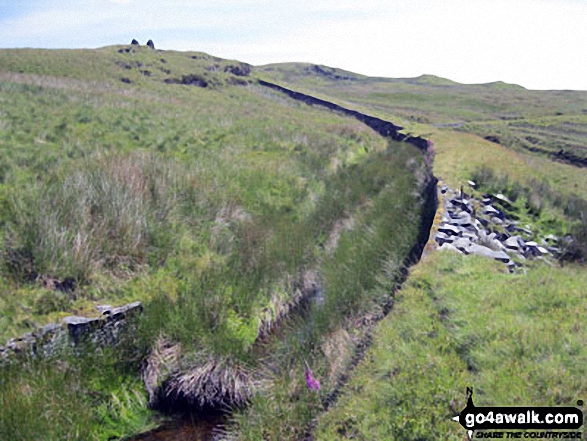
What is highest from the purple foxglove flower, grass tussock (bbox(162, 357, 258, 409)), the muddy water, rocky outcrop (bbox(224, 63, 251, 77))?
rocky outcrop (bbox(224, 63, 251, 77))

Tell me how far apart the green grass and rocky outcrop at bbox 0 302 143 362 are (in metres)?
3.29

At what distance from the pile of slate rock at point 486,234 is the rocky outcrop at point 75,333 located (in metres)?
4.95

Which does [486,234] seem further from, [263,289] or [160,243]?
[160,243]

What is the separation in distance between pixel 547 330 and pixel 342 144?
17.5 metres

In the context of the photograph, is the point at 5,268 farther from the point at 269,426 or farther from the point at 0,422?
the point at 269,426

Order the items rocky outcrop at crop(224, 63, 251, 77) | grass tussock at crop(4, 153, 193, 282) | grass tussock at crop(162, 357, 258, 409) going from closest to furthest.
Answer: grass tussock at crop(162, 357, 258, 409) < grass tussock at crop(4, 153, 193, 282) < rocky outcrop at crop(224, 63, 251, 77)

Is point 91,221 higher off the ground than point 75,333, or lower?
higher

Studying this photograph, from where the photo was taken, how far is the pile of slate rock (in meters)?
7.32

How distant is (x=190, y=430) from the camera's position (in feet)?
19.5

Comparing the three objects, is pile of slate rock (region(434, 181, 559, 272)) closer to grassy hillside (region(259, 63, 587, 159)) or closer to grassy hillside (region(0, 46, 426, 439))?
grassy hillside (region(0, 46, 426, 439))

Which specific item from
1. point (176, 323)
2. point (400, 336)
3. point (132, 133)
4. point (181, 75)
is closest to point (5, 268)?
point (176, 323)

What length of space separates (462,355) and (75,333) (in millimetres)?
4759

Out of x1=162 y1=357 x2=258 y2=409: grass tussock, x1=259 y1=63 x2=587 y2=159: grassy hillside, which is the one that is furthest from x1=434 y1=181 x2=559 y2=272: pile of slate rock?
x1=259 y1=63 x2=587 y2=159: grassy hillside

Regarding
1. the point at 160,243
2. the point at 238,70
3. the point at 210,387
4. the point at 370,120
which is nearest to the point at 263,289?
the point at 160,243
